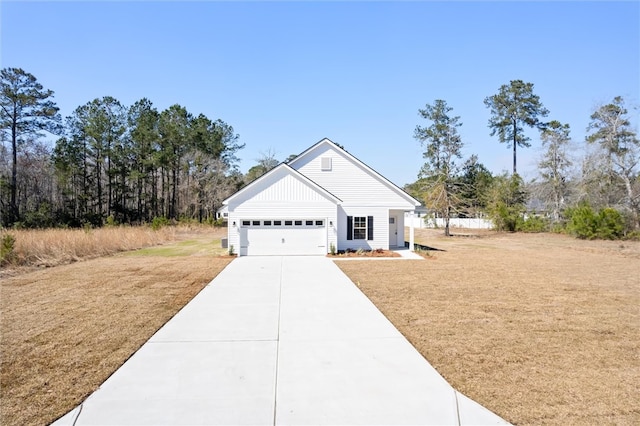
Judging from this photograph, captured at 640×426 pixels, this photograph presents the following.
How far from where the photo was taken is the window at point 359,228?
19.4 metres

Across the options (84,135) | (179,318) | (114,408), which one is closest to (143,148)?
(84,135)

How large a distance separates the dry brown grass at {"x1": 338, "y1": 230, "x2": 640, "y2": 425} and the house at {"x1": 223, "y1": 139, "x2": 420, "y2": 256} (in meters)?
5.52

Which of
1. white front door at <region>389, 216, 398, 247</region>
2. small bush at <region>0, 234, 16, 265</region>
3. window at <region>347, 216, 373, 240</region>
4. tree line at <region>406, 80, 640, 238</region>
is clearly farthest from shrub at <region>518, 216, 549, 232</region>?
small bush at <region>0, 234, 16, 265</region>

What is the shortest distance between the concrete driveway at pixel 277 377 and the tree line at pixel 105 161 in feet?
111

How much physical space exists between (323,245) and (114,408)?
14.5 metres

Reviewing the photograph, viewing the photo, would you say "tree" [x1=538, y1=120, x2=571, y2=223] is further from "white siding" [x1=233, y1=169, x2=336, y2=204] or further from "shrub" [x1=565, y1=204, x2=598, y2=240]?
"white siding" [x1=233, y1=169, x2=336, y2=204]

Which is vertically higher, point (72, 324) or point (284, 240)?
point (284, 240)

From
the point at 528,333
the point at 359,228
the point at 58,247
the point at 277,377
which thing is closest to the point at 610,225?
the point at 359,228

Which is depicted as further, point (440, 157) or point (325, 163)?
point (440, 157)

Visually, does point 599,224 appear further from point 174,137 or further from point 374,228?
point 174,137

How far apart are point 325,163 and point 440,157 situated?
25731 mm

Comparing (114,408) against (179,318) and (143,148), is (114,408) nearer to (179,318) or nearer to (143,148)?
(179,318)

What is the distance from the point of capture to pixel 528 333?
6422 mm

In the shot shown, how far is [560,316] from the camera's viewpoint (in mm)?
7523
